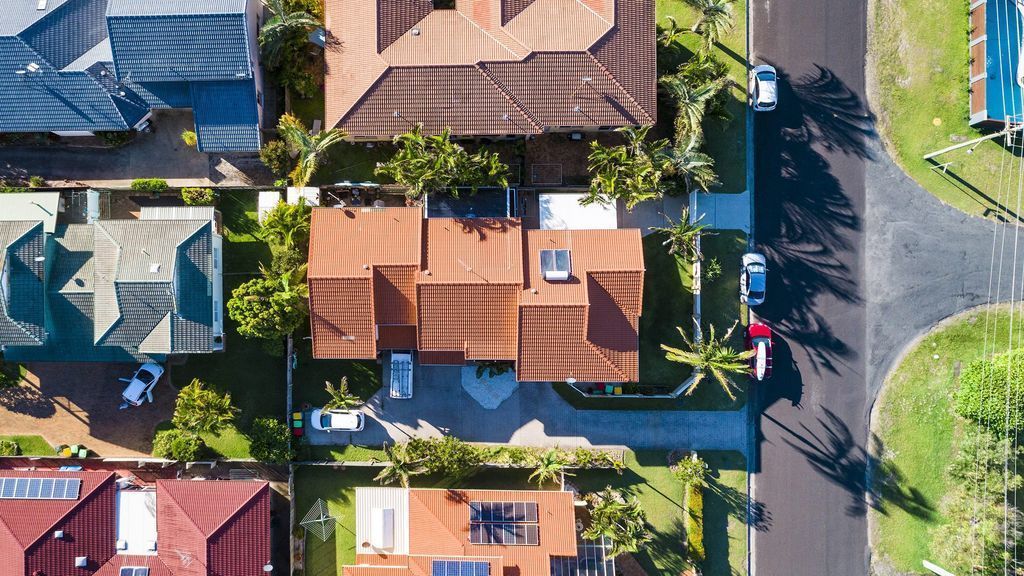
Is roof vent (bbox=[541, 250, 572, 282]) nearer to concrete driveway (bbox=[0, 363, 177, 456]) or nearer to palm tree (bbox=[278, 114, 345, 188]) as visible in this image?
palm tree (bbox=[278, 114, 345, 188])

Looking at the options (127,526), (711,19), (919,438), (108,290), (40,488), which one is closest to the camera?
(108,290)

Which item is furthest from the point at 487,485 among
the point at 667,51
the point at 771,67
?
the point at 771,67

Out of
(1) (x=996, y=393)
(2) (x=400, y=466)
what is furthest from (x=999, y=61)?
(2) (x=400, y=466)

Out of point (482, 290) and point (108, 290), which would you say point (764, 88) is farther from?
point (108, 290)

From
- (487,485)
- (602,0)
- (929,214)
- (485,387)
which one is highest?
(602,0)

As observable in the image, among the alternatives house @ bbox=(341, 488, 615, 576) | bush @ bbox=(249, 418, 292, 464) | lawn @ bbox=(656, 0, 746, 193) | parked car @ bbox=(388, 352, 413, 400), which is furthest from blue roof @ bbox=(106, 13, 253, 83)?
house @ bbox=(341, 488, 615, 576)

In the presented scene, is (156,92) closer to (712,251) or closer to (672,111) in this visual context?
(672,111)
